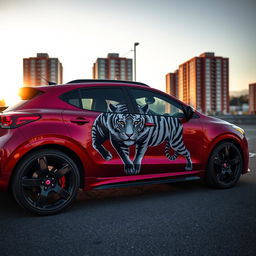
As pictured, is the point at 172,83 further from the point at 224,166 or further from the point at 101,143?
the point at 101,143

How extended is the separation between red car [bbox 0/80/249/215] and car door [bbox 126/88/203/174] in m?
0.01

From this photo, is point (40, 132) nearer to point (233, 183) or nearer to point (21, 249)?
point (21, 249)

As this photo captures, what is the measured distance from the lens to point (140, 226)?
323cm

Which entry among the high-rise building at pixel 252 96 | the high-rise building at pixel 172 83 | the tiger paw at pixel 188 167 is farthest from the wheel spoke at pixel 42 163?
the high-rise building at pixel 252 96

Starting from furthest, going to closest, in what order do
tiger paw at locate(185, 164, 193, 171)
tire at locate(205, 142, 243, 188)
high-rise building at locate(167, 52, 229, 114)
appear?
high-rise building at locate(167, 52, 229, 114) < tire at locate(205, 142, 243, 188) < tiger paw at locate(185, 164, 193, 171)

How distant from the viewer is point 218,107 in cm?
14988

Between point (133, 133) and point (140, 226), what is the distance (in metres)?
1.34

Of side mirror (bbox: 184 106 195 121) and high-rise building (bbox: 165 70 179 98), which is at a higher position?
high-rise building (bbox: 165 70 179 98)

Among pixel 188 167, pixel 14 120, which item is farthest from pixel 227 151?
pixel 14 120

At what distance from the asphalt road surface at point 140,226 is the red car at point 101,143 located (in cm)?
30

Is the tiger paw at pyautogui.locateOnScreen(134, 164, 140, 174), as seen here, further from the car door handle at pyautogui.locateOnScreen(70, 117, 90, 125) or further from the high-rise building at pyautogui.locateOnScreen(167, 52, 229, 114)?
the high-rise building at pyautogui.locateOnScreen(167, 52, 229, 114)

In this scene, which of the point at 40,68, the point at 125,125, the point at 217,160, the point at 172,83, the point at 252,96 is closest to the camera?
the point at 125,125

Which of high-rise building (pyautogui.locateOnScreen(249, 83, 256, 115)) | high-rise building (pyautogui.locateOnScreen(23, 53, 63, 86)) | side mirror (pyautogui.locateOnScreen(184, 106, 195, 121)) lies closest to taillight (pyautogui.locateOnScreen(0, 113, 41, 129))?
side mirror (pyautogui.locateOnScreen(184, 106, 195, 121))

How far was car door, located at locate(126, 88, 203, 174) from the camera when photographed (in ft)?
14.0
